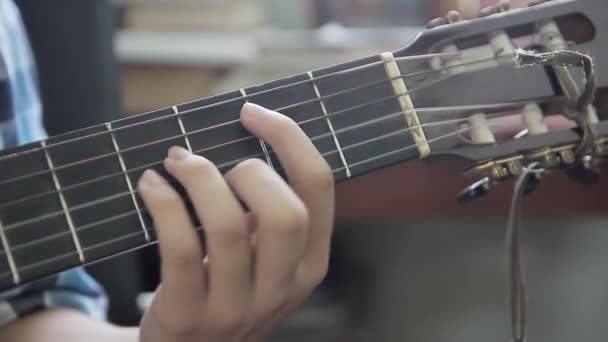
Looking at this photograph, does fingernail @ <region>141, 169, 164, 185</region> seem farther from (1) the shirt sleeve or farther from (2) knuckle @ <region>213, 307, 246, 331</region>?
(1) the shirt sleeve

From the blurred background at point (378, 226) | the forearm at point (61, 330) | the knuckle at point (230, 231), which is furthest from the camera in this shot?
the blurred background at point (378, 226)

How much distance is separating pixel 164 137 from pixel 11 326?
300 millimetres

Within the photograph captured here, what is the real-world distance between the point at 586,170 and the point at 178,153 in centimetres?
30

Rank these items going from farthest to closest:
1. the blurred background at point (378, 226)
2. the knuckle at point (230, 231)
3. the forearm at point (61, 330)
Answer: the blurred background at point (378, 226)
the forearm at point (61, 330)
the knuckle at point (230, 231)

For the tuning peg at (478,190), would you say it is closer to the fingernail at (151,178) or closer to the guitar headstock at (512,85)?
the guitar headstock at (512,85)

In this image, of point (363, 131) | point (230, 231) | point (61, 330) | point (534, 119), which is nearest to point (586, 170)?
point (534, 119)

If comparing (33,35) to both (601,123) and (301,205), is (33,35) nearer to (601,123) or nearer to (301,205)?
(301,205)

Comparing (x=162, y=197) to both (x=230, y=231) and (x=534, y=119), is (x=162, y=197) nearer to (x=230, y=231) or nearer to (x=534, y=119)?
(x=230, y=231)

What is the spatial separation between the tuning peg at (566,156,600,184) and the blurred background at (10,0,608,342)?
21.6 inches

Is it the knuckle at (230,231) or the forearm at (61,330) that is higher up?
the knuckle at (230,231)

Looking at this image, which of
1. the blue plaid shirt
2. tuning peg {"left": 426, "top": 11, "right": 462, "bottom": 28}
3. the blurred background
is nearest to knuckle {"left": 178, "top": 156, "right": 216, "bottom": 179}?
tuning peg {"left": 426, "top": 11, "right": 462, "bottom": 28}

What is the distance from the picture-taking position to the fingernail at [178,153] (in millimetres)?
552

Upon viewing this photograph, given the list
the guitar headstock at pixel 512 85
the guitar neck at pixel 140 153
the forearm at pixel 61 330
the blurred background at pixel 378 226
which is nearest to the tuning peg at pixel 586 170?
the guitar headstock at pixel 512 85

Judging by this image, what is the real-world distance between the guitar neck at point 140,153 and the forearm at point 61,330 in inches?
6.5
